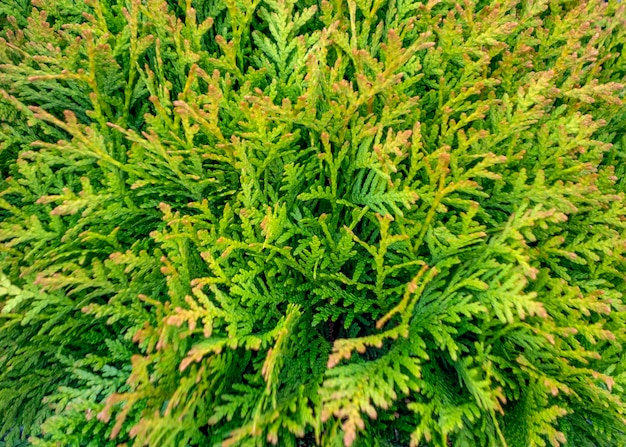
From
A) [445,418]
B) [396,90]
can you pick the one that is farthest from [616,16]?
[445,418]

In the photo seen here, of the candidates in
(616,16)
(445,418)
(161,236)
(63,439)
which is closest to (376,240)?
(445,418)

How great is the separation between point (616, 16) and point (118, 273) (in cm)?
279

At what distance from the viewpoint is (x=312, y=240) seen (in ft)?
6.09

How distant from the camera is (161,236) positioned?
1.76 metres

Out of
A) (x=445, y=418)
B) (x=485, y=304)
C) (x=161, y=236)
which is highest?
(x=161, y=236)

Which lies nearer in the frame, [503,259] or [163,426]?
[163,426]

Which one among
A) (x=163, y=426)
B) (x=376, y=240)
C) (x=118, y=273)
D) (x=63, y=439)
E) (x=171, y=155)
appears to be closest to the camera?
(x=163, y=426)

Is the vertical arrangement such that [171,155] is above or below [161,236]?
above

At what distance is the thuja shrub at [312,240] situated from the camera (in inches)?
67.2

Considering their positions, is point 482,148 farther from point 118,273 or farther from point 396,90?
point 118,273

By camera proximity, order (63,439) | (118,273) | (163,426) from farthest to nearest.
Result: (118,273) < (63,439) < (163,426)

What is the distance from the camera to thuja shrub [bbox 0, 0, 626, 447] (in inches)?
67.2

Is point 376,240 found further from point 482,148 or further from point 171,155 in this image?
point 171,155

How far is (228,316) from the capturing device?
1737mm
